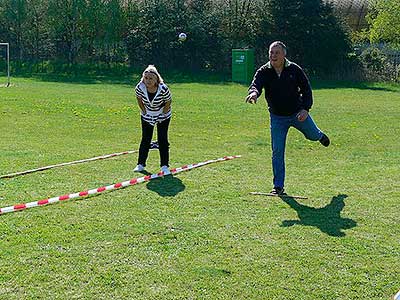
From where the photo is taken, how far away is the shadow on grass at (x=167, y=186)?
8.51 meters

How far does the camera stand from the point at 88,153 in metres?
11.9

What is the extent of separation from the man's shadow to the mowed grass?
22 mm

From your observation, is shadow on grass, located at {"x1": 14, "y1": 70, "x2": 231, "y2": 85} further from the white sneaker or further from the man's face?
the man's face

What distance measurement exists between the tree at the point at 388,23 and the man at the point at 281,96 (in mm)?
34982

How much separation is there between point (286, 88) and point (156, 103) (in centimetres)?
236

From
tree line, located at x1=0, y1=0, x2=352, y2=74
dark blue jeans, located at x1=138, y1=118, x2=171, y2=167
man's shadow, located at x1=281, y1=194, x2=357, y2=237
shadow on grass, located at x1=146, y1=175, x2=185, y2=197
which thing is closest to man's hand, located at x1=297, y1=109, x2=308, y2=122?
man's shadow, located at x1=281, y1=194, x2=357, y2=237

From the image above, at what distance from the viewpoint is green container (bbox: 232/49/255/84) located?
37562 mm

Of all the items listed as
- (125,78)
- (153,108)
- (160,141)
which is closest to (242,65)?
(125,78)

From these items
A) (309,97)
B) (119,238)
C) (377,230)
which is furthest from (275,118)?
(119,238)

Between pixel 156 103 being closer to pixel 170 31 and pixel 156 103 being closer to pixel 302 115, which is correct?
pixel 302 115

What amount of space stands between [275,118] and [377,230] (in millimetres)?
2401

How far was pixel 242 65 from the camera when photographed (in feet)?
124

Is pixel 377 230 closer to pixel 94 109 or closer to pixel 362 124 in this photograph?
pixel 362 124

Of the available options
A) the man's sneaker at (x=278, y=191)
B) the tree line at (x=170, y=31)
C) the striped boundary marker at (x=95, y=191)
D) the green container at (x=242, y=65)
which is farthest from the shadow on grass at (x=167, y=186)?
the tree line at (x=170, y=31)
